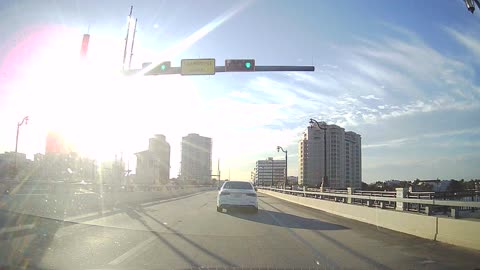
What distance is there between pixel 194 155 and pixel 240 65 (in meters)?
126

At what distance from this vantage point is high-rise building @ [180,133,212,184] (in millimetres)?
139500

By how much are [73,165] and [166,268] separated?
83053mm

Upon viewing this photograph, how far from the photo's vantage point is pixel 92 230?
1297cm

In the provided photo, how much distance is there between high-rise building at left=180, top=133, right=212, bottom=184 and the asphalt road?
124057 mm

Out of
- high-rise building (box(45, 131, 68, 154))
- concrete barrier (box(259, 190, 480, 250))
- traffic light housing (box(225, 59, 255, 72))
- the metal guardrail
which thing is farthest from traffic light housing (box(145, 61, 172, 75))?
high-rise building (box(45, 131, 68, 154))

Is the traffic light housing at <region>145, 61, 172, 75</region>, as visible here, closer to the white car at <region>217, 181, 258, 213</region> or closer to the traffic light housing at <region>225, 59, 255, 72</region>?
the traffic light housing at <region>225, 59, 255, 72</region>

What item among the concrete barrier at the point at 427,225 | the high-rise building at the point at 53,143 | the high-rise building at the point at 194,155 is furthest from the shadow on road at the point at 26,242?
the high-rise building at the point at 194,155

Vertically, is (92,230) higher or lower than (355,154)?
→ lower

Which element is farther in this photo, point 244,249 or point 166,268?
point 244,249

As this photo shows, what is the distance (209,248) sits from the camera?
10086mm

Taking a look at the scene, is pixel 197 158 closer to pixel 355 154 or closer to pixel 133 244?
pixel 355 154

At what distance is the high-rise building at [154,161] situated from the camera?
273ft

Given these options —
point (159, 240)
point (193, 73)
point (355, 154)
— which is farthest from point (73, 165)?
point (159, 240)

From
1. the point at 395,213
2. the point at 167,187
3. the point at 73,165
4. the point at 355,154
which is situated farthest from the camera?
the point at 73,165
